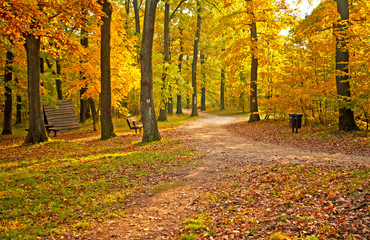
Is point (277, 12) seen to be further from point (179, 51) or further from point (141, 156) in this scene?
point (179, 51)

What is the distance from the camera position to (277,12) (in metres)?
17.8

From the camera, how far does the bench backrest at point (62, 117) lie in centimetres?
2045

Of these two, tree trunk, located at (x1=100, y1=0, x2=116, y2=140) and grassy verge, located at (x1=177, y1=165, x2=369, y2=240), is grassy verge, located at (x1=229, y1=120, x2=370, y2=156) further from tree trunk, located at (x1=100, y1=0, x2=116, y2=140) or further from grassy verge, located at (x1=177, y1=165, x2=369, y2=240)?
tree trunk, located at (x1=100, y1=0, x2=116, y2=140)

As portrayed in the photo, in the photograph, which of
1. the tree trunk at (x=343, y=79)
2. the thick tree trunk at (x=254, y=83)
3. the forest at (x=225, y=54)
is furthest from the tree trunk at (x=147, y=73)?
the thick tree trunk at (x=254, y=83)

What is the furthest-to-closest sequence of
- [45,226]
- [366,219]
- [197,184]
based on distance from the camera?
1. [197,184]
2. [45,226]
3. [366,219]

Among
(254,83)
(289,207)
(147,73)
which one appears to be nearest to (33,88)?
(147,73)

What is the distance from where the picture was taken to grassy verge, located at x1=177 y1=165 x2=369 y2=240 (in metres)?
3.66

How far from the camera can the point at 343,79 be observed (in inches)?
488


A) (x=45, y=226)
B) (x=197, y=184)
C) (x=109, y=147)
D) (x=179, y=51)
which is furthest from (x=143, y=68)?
(x=179, y=51)

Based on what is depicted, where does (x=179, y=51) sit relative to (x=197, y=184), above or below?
above

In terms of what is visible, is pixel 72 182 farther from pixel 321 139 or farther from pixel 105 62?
pixel 321 139

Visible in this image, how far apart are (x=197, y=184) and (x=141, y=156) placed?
3.90m

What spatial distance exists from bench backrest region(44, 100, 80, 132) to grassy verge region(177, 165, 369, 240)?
1770 cm

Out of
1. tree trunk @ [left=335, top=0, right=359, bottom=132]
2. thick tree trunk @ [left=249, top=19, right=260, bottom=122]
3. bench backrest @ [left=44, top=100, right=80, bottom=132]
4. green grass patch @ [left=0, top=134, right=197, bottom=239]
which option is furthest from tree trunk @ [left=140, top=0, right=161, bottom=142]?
bench backrest @ [left=44, top=100, right=80, bottom=132]
